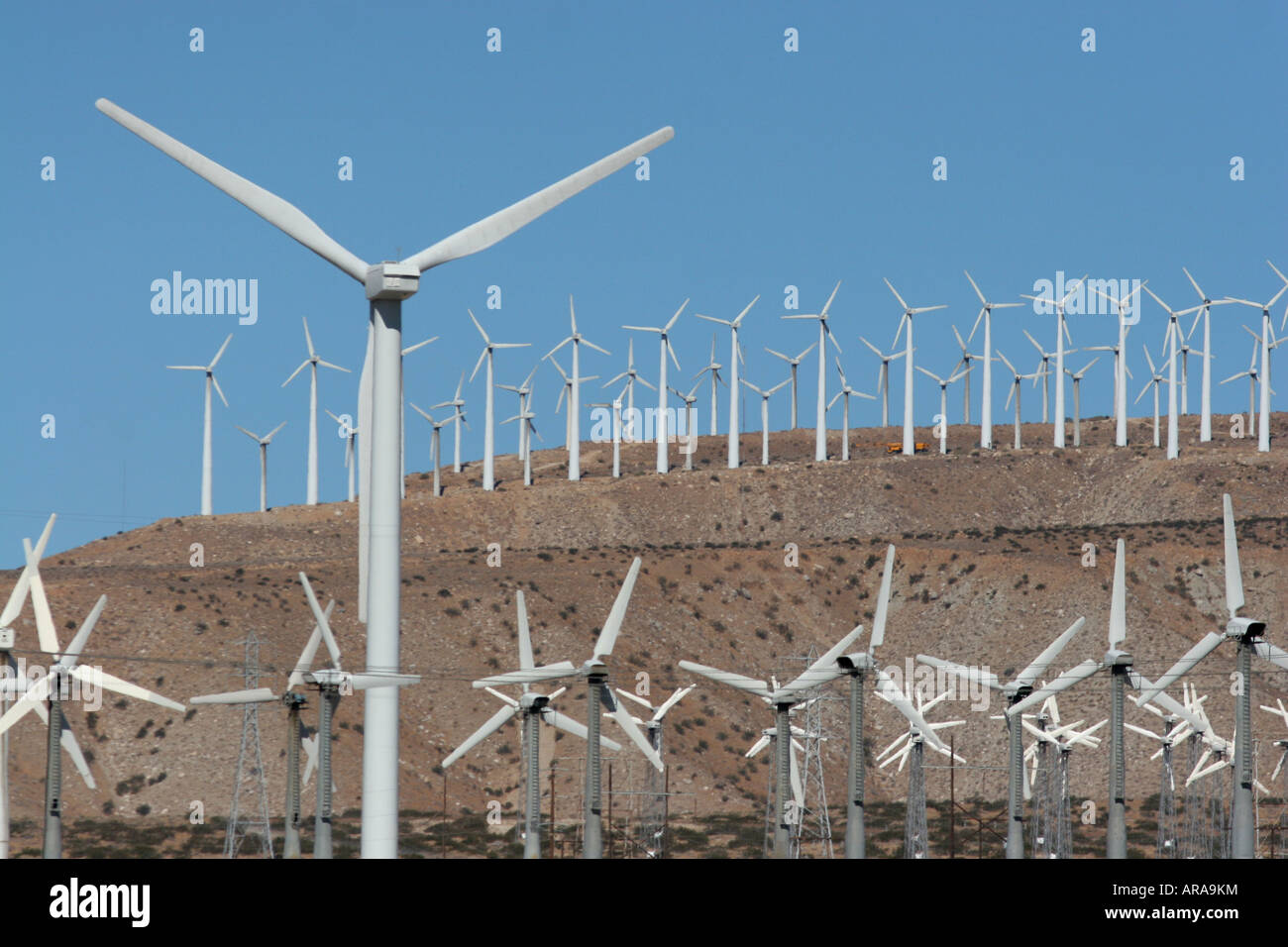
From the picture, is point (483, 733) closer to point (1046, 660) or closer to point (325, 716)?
point (325, 716)

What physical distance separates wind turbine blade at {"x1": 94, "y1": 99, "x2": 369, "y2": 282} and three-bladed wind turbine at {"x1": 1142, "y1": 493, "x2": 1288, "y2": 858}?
113 feet

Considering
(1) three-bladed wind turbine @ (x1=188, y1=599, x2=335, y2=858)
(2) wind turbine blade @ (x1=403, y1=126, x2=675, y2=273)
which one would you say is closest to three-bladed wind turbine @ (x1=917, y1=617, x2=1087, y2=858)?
(1) three-bladed wind turbine @ (x1=188, y1=599, x2=335, y2=858)

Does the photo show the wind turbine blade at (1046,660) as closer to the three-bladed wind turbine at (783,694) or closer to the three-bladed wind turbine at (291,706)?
the three-bladed wind turbine at (783,694)

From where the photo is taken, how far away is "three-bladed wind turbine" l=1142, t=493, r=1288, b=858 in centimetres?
7044

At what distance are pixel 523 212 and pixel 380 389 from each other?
734 cm

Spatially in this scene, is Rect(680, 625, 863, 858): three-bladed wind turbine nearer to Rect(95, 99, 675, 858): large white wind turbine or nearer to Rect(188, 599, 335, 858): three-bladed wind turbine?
Rect(188, 599, 335, 858): three-bladed wind turbine

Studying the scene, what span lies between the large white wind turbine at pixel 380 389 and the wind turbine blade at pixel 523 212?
29mm

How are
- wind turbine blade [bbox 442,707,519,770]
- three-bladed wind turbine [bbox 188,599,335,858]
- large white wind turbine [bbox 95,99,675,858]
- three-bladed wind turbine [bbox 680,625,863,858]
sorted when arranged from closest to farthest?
large white wind turbine [bbox 95,99,675,858], three-bladed wind turbine [bbox 680,625,863,858], three-bladed wind turbine [bbox 188,599,335,858], wind turbine blade [bbox 442,707,519,770]

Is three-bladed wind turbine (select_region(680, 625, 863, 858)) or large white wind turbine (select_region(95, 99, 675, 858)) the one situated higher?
large white wind turbine (select_region(95, 99, 675, 858))

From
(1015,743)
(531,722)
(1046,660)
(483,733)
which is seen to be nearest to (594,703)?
(531,722)

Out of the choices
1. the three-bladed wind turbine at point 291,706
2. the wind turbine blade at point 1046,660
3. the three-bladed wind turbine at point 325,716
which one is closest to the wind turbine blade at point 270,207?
the three-bladed wind turbine at point 325,716

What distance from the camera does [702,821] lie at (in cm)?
12425

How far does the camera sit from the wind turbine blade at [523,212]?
57.1 metres
